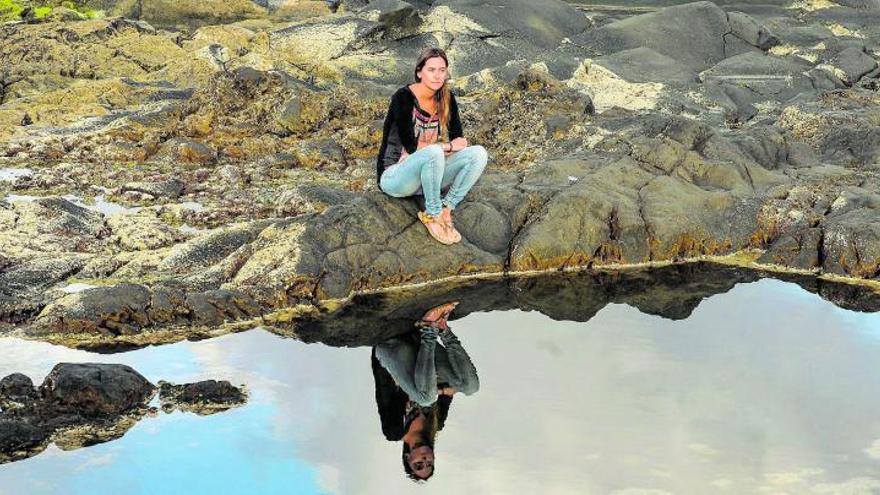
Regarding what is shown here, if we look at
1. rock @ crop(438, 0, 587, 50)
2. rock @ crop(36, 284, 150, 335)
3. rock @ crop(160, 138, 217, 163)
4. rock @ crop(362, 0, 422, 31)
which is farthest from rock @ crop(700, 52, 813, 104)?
rock @ crop(36, 284, 150, 335)

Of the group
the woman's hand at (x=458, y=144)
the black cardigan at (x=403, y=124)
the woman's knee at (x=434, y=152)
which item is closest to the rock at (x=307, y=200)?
the black cardigan at (x=403, y=124)

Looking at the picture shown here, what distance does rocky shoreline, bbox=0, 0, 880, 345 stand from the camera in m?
7.74

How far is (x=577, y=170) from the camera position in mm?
9531

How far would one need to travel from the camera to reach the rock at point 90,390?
18.5ft

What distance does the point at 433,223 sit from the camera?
26.0 ft

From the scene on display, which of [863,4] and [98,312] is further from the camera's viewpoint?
[863,4]

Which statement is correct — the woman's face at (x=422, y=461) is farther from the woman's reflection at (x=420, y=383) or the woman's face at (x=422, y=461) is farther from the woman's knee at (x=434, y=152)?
the woman's knee at (x=434, y=152)

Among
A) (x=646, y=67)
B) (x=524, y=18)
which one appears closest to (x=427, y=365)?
(x=646, y=67)

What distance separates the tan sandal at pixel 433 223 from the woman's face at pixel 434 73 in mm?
949

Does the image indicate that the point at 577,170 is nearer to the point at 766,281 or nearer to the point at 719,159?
the point at 719,159

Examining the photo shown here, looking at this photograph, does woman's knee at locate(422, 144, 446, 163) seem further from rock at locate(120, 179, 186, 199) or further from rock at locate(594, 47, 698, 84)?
rock at locate(594, 47, 698, 84)

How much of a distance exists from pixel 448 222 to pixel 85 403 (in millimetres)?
3111

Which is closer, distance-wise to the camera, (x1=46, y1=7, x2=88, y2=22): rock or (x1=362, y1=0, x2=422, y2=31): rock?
(x1=362, y1=0, x2=422, y2=31): rock

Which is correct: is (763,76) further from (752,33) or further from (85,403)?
(85,403)
